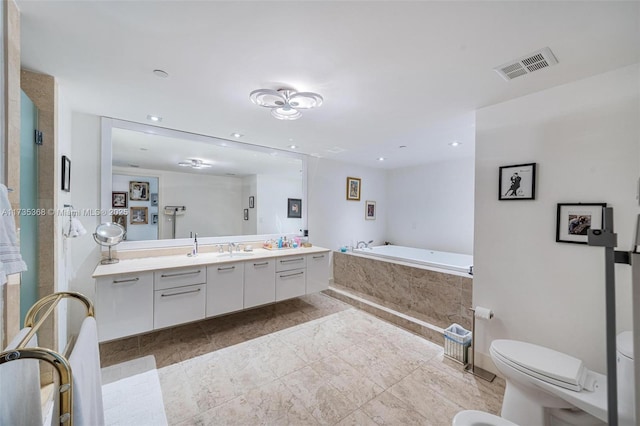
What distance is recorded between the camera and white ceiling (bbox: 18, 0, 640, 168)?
124 centimetres

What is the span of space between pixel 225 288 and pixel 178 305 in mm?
467

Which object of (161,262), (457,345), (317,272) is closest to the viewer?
(457,345)

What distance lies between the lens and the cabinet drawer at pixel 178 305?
2.43m

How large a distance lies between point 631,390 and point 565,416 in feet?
1.55

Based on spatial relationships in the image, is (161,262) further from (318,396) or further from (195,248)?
(318,396)

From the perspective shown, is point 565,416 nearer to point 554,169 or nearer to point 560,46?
→ point 554,169

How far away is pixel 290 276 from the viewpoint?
3371 mm

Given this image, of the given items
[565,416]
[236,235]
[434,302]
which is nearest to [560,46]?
[565,416]

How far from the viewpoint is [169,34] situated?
1418 mm

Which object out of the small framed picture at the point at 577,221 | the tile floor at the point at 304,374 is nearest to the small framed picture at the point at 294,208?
the tile floor at the point at 304,374

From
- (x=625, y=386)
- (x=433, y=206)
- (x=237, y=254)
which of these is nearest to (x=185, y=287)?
(x=237, y=254)

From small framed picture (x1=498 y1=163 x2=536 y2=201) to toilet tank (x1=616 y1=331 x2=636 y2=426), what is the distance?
3.56ft

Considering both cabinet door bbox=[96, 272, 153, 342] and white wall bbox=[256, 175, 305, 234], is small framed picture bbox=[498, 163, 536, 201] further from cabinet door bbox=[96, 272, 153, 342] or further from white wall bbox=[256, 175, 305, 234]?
cabinet door bbox=[96, 272, 153, 342]

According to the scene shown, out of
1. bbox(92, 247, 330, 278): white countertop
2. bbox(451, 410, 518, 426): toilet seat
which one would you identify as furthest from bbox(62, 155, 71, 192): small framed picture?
bbox(451, 410, 518, 426): toilet seat
